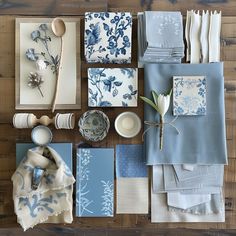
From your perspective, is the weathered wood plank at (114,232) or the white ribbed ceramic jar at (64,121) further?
the weathered wood plank at (114,232)

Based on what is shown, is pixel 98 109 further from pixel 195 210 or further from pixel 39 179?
pixel 195 210

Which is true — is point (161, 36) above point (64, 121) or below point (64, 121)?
above

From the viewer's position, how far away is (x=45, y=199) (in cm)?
104

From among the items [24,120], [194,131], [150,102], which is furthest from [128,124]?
[24,120]

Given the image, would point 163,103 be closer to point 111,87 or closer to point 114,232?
point 111,87

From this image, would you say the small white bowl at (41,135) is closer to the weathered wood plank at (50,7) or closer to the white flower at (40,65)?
the white flower at (40,65)

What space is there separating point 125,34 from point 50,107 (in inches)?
12.9

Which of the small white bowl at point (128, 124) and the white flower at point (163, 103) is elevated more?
the white flower at point (163, 103)

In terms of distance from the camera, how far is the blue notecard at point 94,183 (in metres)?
1.06

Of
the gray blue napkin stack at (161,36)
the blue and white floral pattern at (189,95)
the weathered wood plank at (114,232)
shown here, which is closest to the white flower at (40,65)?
the gray blue napkin stack at (161,36)

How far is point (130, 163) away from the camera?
1.07 meters

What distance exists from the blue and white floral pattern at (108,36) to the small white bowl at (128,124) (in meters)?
0.18

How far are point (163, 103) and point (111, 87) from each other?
0.17 metres

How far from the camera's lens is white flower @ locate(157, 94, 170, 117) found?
40.4 inches
